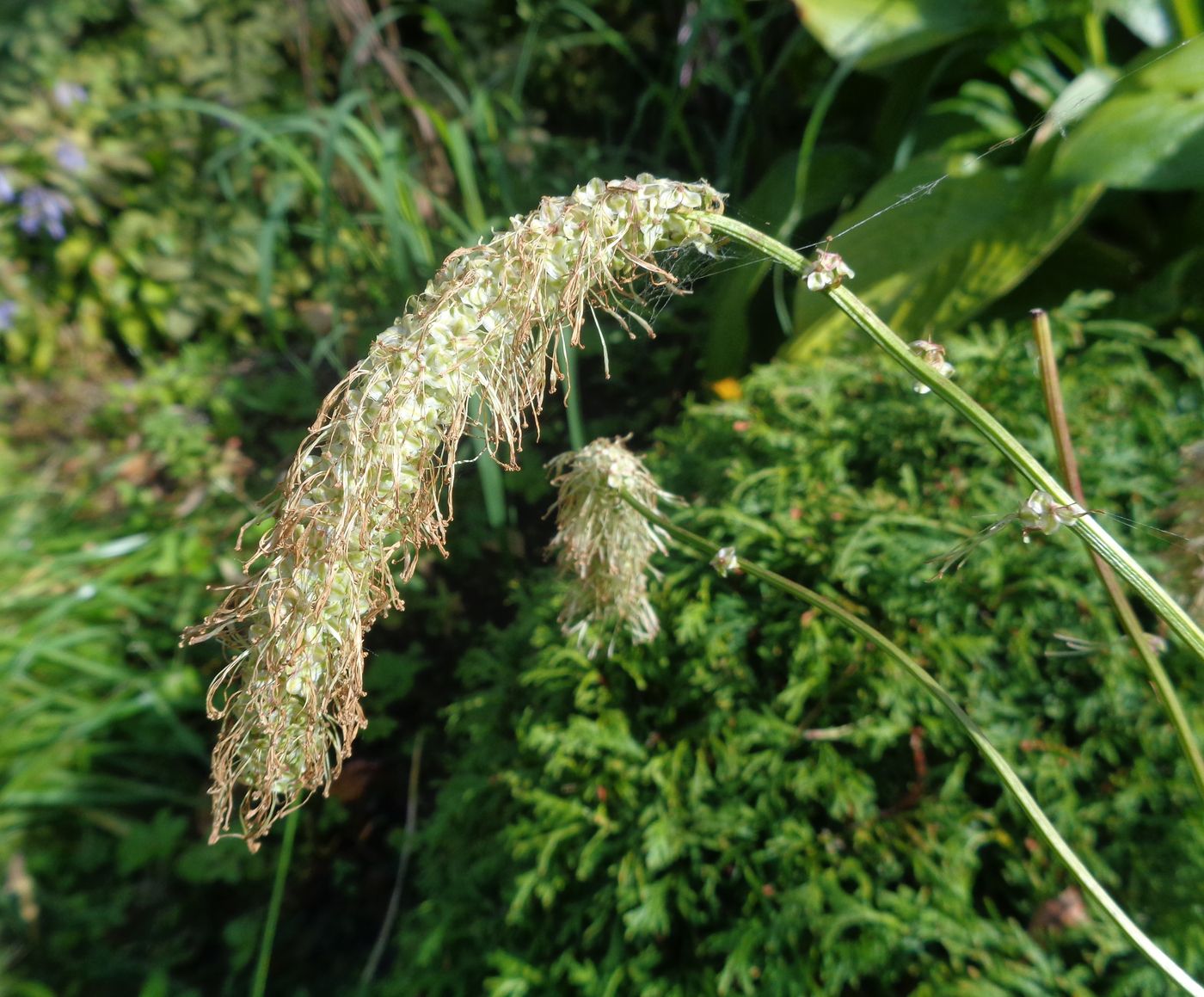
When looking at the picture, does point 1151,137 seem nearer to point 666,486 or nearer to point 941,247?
point 941,247

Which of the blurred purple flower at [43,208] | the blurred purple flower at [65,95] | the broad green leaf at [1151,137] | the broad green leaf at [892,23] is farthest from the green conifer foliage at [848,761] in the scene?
the blurred purple flower at [65,95]

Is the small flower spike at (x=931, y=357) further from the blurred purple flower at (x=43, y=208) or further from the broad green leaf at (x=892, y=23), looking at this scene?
the blurred purple flower at (x=43, y=208)

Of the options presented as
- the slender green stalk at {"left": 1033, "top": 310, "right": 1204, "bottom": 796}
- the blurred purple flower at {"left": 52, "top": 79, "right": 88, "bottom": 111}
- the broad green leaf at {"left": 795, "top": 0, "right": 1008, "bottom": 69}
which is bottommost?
the blurred purple flower at {"left": 52, "top": 79, "right": 88, "bottom": 111}

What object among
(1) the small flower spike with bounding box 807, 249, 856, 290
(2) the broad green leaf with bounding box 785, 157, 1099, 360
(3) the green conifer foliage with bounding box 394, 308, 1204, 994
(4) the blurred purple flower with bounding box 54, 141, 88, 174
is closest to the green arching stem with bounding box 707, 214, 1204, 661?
(1) the small flower spike with bounding box 807, 249, 856, 290

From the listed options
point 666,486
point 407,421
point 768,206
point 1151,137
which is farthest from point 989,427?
point 768,206

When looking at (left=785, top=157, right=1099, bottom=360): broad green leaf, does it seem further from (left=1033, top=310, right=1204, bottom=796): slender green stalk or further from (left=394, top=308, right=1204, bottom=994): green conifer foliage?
(left=1033, top=310, right=1204, bottom=796): slender green stalk

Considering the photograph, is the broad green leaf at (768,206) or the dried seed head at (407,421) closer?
the dried seed head at (407,421)
